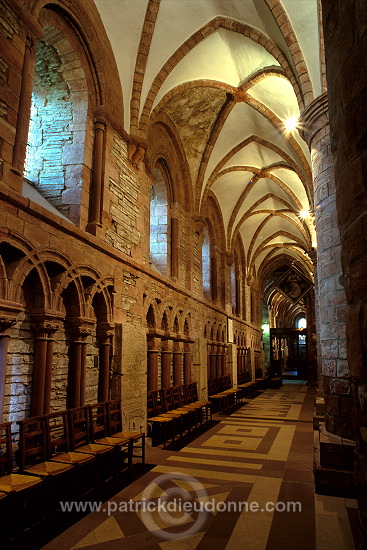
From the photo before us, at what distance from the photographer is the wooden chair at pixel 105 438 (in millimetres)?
5127

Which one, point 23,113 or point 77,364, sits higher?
point 23,113

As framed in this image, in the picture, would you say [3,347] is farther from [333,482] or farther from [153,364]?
[153,364]

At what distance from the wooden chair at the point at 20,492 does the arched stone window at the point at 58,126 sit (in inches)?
146

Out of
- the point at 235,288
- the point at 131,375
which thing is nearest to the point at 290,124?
the point at 131,375

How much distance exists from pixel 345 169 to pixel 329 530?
344 centimetres

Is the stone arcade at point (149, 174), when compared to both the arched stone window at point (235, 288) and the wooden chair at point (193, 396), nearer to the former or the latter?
the wooden chair at point (193, 396)

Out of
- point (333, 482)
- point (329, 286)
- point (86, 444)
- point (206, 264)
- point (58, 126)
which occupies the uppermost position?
point (58, 126)

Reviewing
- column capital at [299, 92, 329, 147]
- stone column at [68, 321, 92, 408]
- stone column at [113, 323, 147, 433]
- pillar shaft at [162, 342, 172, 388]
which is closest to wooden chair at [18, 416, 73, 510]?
stone column at [68, 321, 92, 408]

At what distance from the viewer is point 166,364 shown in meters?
9.73

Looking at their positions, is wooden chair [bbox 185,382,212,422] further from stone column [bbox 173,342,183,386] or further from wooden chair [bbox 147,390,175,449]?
wooden chair [bbox 147,390,175,449]

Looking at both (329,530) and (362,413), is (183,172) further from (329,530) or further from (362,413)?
(362,413)

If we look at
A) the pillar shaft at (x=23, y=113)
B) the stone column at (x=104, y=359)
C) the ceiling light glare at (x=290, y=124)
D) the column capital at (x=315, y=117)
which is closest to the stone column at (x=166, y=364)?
the stone column at (x=104, y=359)

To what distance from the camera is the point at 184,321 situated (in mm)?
11305

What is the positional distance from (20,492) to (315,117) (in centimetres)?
585
